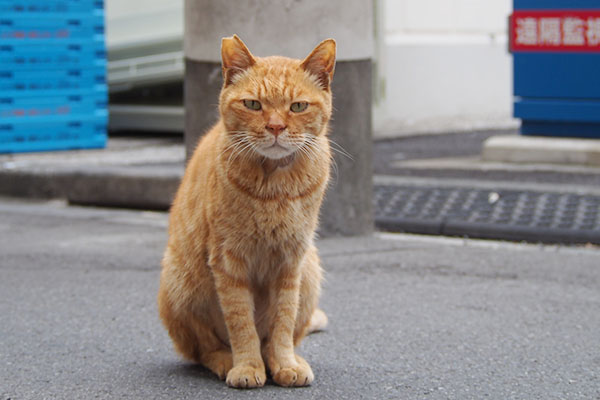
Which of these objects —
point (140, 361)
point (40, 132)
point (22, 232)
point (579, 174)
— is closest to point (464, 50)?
point (579, 174)

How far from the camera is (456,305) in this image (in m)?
4.29

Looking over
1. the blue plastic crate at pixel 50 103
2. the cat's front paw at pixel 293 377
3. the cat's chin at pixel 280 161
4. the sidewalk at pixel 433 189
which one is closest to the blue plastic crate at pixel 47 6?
the blue plastic crate at pixel 50 103

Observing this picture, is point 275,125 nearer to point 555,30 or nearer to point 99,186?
point 99,186

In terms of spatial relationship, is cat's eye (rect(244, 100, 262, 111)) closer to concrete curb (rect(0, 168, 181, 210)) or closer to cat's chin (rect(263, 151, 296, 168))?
cat's chin (rect(263, 151, 296, 168))

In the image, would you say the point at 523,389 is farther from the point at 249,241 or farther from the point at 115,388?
the point at 115,388

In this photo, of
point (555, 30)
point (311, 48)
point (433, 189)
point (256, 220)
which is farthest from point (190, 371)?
point (555, 30)

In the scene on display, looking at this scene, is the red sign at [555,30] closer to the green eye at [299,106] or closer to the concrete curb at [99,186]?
the concrete curb at [99,186]

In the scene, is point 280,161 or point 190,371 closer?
point 280,161

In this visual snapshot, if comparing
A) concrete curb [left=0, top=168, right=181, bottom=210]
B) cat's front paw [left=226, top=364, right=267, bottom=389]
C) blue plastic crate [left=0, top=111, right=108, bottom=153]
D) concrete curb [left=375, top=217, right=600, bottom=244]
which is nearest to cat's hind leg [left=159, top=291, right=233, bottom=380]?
cat's front paw [left=226, top=364, right=267, bottom=389]

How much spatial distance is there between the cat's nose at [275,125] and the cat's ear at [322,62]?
242mm

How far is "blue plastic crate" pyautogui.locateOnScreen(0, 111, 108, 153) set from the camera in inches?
356

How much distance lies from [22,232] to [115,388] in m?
3.07

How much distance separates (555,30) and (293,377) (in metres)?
6.15

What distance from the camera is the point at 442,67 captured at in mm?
12070
